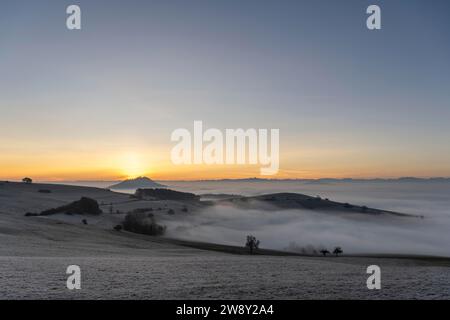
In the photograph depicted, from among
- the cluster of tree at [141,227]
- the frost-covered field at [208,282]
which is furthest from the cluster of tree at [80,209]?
the frost-covered field at [208,282]

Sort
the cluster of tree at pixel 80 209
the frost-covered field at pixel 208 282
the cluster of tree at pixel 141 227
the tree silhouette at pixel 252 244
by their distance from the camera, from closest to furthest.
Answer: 1. the frost-covered field at pixel 208 282
2. the tree silhouette at pixel 252 244
3. the cluster of tree at pixel 141 227
4. the cluster of tree at pixel 80 209

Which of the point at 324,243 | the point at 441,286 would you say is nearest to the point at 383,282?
the point at 441,286

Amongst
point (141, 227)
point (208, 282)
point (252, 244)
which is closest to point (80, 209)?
point (141, 227)

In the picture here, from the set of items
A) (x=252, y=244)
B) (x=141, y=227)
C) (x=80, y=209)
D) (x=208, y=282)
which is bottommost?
(x=141, y=227)

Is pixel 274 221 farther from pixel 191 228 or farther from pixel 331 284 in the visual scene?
pixel 331 284

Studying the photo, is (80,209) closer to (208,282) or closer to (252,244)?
(252,244)

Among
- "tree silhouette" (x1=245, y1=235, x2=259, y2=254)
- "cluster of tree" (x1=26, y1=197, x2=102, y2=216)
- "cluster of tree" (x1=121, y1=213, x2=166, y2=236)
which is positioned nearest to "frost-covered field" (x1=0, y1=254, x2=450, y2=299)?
"tree silhouette" (x1=245, y1=235, x2=259, y2=254)

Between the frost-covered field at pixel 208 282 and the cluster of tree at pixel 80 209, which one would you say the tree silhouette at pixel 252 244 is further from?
the cluster of tree at pixel 80 209

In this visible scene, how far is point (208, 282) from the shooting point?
2066cm

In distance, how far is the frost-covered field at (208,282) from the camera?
1781 centimetres

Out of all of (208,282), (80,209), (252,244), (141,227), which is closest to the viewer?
(208,282)

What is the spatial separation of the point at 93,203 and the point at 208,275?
11028cm

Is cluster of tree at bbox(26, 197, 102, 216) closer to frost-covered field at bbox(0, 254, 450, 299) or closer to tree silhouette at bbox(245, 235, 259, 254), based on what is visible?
tree silhouette at bbox(245, 235, 259, 254)

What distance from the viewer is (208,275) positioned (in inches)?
900
